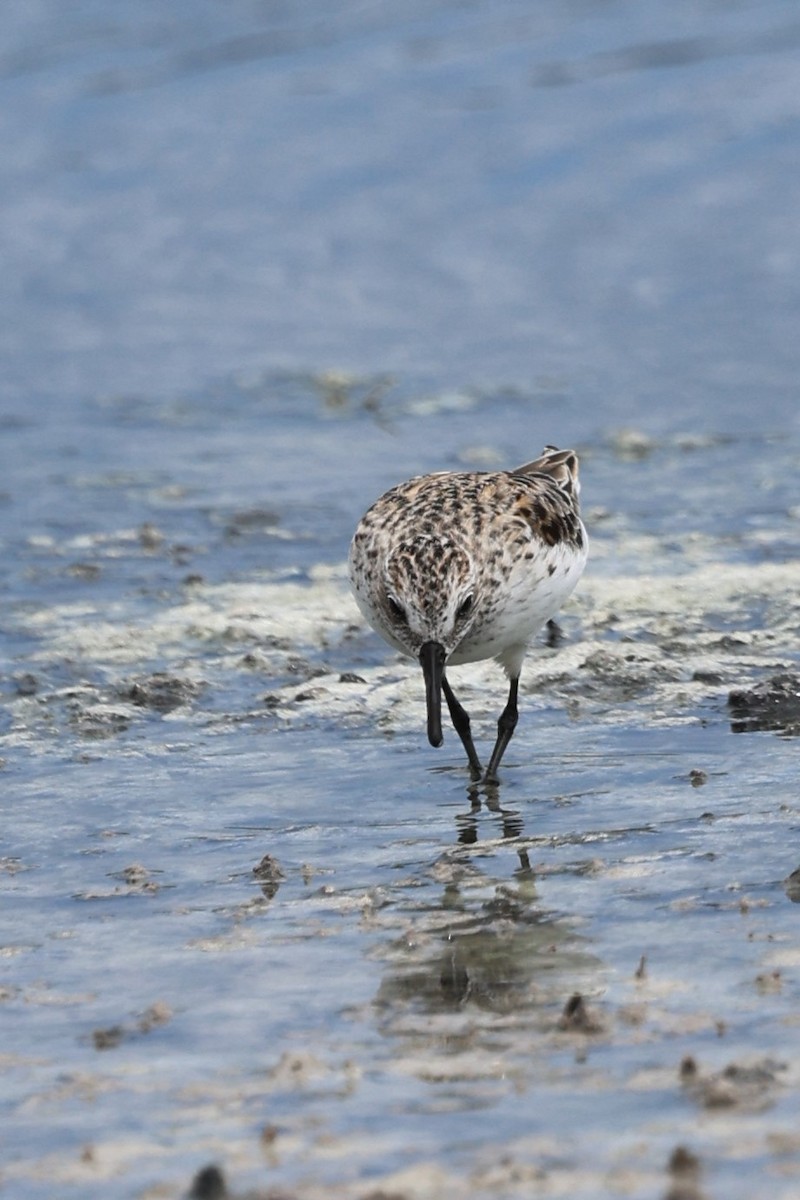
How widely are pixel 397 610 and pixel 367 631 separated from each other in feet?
8.28

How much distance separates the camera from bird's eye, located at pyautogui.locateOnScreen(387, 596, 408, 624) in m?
6.75

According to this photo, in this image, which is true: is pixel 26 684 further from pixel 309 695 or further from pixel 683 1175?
pixel 683 1175

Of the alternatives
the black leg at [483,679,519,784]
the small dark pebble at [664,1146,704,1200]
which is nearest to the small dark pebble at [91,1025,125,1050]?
the small dark pebble at [664,1146,704,1200]

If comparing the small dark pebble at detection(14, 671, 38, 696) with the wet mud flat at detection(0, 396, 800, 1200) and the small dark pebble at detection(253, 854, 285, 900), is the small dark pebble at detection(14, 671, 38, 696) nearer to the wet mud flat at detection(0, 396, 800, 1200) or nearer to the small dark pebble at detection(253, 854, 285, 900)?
the wet mud flat at detection(0, 396, 800, 1200)

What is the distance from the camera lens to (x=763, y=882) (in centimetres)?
569

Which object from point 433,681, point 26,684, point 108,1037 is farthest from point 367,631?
point 108,1037

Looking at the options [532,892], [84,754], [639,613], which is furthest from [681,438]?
[532,892]

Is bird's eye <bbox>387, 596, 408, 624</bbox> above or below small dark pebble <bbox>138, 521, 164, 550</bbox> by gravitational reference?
above

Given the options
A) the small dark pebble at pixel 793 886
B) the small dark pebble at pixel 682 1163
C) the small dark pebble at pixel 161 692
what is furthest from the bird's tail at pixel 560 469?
the small dark pebble at pixel 682 1163

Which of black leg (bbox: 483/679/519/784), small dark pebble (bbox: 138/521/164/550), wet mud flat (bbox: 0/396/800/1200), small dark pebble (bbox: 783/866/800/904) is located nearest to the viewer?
wet mud flat (bbox: 0/396/800/1200)

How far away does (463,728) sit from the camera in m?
7.52

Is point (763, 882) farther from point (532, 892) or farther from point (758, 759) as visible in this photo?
point (758, 759)

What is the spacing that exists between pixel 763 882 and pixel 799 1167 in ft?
6.20

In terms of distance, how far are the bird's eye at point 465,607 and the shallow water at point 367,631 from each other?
0.69 m
